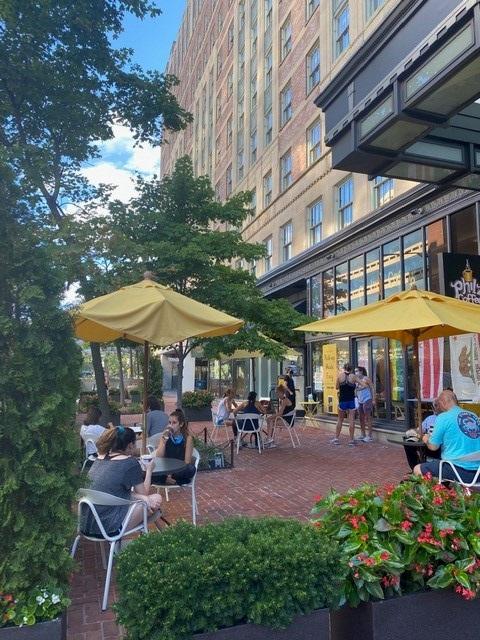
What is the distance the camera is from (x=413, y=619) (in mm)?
2660

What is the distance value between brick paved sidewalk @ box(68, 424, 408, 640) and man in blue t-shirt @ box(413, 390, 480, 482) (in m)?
1.62

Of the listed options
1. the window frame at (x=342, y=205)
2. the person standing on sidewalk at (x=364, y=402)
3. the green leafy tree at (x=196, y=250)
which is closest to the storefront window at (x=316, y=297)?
the window frame at (x=342, y=205)

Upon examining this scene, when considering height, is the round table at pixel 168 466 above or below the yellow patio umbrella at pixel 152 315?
below

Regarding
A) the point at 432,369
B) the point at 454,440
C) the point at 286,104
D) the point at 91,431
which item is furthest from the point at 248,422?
the point at 286,104

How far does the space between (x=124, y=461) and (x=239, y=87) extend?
2956cm

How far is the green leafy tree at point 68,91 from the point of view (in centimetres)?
990

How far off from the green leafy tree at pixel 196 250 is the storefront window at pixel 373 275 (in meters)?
3.84

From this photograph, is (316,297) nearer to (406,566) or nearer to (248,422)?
(248,422)

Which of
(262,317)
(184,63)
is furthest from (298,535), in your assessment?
(184,63)

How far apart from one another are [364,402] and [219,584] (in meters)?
10.9

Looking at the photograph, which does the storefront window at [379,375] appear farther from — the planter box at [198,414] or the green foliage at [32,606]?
the green foliage at [32,606]

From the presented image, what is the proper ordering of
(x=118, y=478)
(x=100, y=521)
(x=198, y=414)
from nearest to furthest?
(x=100, y=521) → (x=118, y=478) → (x=198, y=414)

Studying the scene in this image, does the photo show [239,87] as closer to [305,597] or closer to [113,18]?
[113,18]

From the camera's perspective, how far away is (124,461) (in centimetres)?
411
